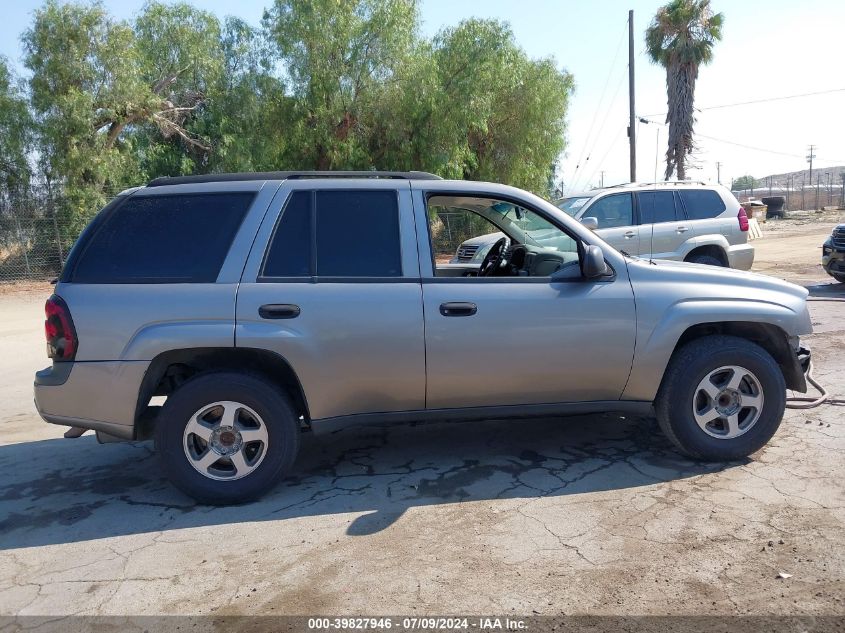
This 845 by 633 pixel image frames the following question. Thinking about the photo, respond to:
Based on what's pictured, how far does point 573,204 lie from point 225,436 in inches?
334

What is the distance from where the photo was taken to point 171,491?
4477 mm

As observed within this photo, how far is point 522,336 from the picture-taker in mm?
4301

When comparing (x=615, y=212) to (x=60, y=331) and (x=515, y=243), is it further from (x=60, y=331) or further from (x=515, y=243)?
(x=60, y=331)

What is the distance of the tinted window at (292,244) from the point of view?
13.9 ft

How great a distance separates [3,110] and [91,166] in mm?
2423

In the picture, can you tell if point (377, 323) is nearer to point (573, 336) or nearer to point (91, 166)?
point (573, 336)

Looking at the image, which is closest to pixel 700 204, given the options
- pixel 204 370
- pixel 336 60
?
pixel 204 370

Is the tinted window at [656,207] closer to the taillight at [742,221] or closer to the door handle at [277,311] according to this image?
the taillight at [742,221]

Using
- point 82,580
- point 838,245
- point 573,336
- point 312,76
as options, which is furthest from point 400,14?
point 82,580

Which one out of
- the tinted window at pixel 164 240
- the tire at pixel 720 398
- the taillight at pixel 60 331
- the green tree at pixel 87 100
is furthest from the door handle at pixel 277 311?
the green tree at pixel 87 100

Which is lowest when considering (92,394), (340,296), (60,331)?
(92,394)

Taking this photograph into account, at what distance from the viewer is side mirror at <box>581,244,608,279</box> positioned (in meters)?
4.30

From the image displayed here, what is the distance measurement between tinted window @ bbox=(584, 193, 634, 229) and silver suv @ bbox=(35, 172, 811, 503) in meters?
6.60

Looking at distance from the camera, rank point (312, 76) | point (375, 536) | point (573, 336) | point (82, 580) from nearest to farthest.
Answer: point (82, 580)
point (375, 536)
point (573, 336)
point (312, 76)
